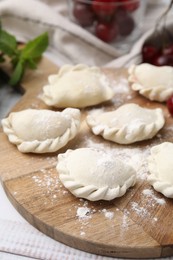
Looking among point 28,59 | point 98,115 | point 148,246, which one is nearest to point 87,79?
point 98,115

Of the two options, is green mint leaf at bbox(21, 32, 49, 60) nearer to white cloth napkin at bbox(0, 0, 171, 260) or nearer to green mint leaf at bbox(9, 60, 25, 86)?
green mint leaf at bbox(9, 60, 25, 86)

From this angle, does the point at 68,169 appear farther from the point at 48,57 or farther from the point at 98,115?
the point at 48,57

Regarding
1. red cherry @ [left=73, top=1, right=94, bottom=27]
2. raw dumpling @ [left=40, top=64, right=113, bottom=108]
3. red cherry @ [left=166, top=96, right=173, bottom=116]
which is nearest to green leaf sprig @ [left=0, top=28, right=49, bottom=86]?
raw dumpling @ [left=40, top=64, right=113, bottom=108]

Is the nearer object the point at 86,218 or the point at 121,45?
the point at 86,218

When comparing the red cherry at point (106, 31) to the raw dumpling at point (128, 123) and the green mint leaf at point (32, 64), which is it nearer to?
the green mint leaf at point (32, 64)

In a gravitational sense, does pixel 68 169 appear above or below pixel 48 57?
above

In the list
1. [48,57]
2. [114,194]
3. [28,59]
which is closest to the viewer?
[114,194]

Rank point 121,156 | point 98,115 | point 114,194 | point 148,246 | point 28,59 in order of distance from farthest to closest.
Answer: point 28,59
point 98,115
point 121,156
point 114,194
point 148,246
